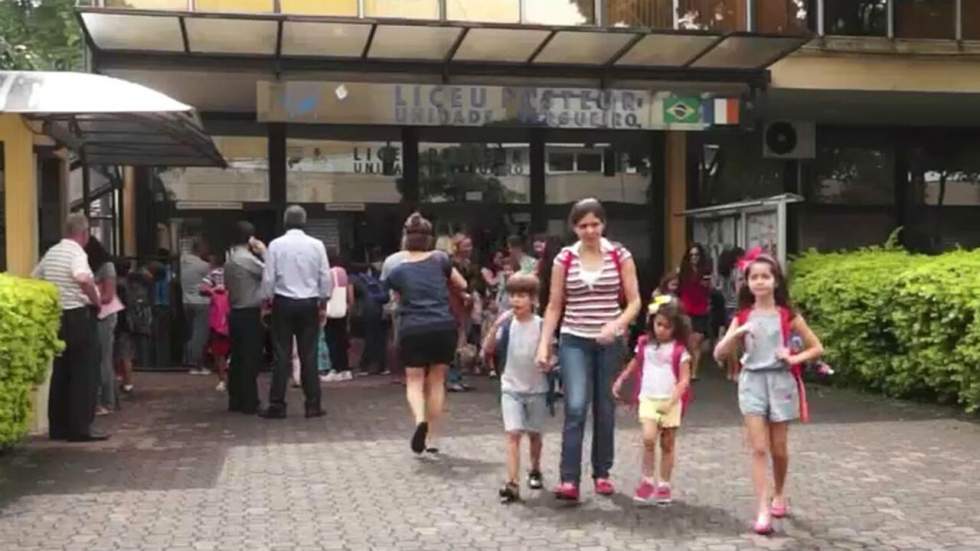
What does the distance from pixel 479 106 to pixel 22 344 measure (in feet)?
24.6

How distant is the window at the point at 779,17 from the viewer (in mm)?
14867

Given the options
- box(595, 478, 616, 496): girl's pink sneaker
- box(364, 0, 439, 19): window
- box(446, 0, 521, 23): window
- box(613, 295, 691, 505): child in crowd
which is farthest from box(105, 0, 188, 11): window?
box(595, 478, 616, 496): girl's pink sneaker

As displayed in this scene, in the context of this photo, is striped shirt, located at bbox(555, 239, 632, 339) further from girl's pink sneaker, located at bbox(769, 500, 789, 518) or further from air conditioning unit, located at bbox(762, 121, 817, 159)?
air conditioning unit, located at bbox(762, 121, 817, 159)

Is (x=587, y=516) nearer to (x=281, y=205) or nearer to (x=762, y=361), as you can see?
(x=762, y=361)

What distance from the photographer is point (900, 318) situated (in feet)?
36.9

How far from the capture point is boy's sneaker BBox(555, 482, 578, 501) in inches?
276

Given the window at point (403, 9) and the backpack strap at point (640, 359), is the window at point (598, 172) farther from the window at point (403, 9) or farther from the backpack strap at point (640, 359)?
the backpack strap at point (640, 359)

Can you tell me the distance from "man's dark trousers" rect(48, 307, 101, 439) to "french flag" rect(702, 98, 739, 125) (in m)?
8.31

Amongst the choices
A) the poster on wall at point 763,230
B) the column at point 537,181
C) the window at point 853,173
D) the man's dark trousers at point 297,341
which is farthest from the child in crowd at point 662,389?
the window at point 853,173

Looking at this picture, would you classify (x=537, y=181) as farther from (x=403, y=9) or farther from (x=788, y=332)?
(x=788, y=332)

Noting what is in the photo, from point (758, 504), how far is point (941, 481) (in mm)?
1932

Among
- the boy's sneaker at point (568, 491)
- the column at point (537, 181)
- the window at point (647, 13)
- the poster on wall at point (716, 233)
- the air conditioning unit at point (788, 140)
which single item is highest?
the window at point (647, 13)

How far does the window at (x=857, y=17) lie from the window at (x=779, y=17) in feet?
2.04

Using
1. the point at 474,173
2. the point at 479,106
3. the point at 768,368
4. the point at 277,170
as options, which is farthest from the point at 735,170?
the point at 768,368
